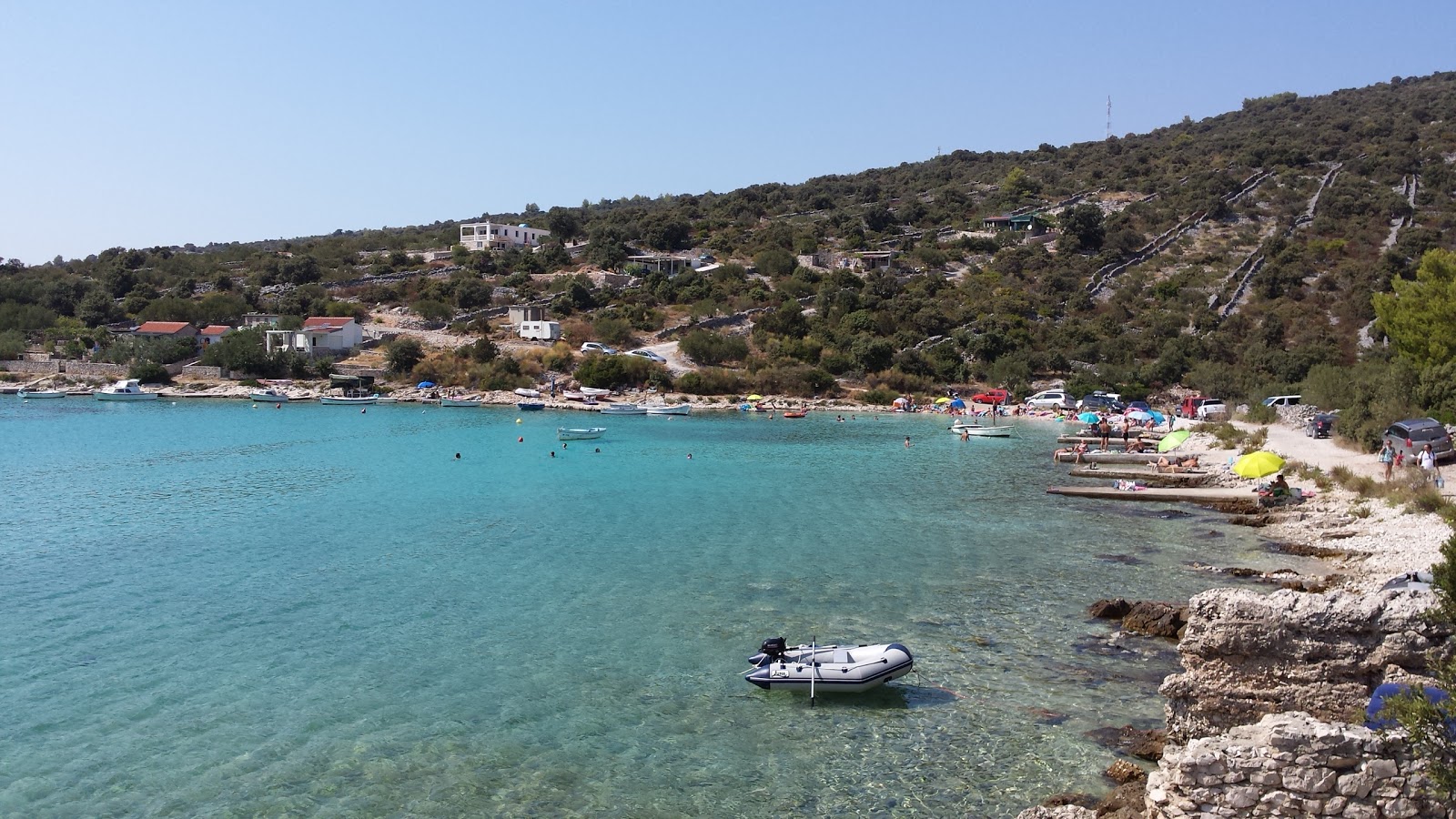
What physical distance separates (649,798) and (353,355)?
259ft

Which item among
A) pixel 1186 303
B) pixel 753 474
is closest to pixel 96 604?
pixel 753 474

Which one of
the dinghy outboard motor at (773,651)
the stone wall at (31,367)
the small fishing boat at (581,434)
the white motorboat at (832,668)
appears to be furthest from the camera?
the stone wall at (31,367)

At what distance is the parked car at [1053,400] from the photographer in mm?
66312

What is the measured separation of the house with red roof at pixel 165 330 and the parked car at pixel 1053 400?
69201 millimetres

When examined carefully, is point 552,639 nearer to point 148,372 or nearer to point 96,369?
point 148,372

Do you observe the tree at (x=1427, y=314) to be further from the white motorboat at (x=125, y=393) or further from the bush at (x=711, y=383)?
the white motorboat at (x=125, y=393)

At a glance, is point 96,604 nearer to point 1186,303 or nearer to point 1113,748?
point 1113,748

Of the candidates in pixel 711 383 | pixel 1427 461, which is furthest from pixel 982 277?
pixel 1427 461

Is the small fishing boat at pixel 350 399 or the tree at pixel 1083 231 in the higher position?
the tree at pixel 1083 231

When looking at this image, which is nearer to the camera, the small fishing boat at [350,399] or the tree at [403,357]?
the small fishing boat at [350,399]

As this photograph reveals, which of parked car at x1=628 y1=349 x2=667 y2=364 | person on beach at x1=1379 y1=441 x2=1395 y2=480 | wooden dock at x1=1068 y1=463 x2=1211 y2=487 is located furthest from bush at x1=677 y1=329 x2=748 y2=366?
person on beach at x1=1379 y1=441 x2=1395 y2=480

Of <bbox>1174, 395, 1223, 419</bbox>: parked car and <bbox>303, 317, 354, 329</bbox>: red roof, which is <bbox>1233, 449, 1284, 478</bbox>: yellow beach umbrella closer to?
<bbox>1174, 395, 1223, 419</bbox>: parked car

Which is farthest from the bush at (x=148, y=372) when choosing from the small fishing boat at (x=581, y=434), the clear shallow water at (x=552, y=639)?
the clear shallow water at (x=552, y=639)

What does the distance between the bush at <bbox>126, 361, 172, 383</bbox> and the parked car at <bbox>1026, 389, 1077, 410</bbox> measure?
218ft
